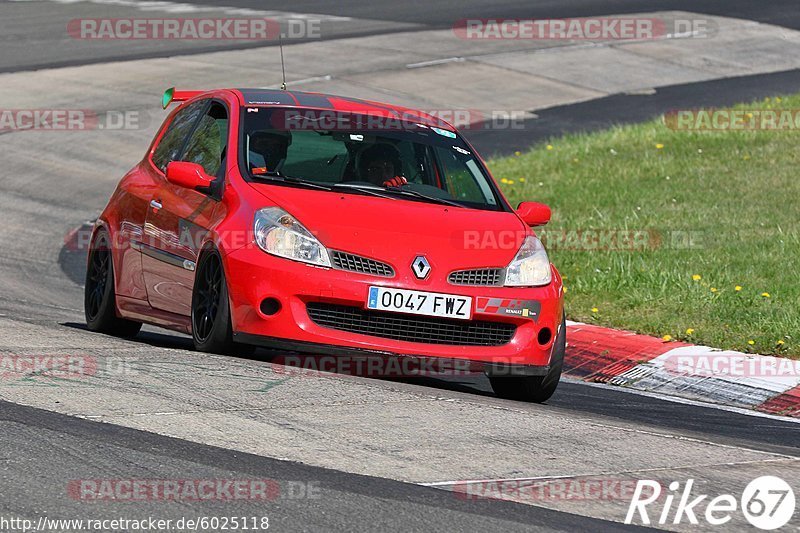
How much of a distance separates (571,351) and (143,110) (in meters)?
12.0

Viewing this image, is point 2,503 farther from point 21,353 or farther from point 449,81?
point 449,81

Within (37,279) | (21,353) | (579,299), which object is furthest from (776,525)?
(37,279)

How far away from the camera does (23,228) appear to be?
50.9 ft

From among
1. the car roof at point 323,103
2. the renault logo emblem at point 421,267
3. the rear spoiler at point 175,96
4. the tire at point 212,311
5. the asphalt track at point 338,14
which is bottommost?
the asphalt track at point 338,14

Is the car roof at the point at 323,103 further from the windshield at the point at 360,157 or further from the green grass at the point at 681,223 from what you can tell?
the green grass at the point at 681,223

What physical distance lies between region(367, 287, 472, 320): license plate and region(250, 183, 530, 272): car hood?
15 cm

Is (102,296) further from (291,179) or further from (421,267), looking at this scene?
(421,267)

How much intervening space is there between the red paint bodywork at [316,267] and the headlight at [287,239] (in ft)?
0.13

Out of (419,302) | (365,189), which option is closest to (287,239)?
(419,302)

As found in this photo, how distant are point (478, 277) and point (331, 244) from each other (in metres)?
0.81

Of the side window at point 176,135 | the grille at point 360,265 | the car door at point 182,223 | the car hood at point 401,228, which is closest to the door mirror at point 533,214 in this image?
the car hood at point 401,228

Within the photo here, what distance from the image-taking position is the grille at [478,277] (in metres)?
8.19

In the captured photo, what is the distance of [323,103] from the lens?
9578mm

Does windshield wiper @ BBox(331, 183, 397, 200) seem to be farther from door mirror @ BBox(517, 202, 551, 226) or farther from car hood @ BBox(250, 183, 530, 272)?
door mirror @ BBox(517, 202, 551, 226)
